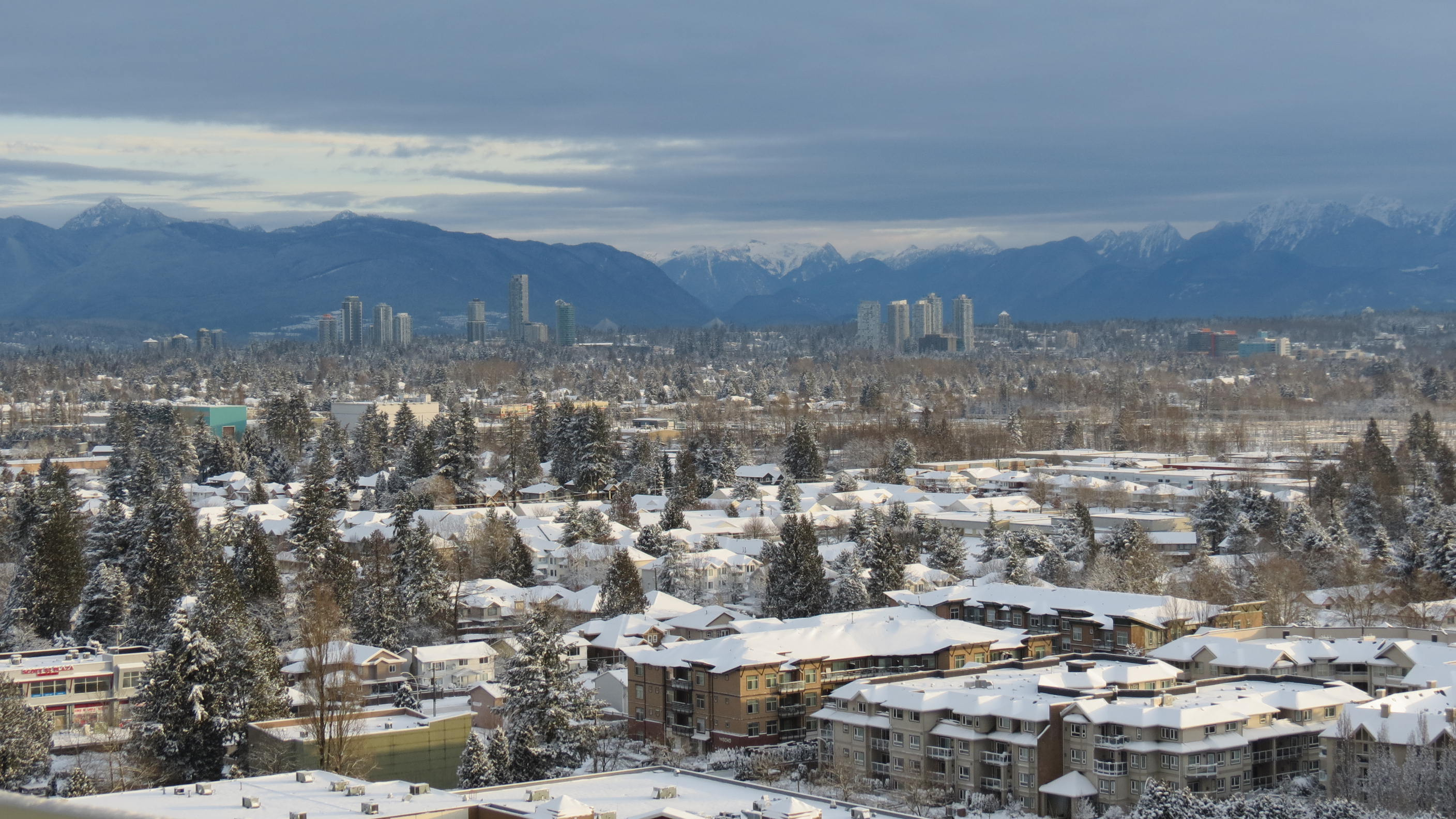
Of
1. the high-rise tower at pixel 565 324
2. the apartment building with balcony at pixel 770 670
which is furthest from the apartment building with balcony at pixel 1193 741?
the high-rise tower at pixel 565 324

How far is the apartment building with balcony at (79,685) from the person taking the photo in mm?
22453

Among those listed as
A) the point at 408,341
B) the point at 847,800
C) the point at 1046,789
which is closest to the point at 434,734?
the point at 847,800

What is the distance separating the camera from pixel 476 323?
16788 cm

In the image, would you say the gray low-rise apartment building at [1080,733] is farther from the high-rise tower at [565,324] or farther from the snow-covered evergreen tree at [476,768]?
the high-rise tower at [565,324]

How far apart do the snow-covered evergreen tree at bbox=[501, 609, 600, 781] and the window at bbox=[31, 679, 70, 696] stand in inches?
272

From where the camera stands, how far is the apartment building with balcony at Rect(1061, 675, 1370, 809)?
17.6 meters

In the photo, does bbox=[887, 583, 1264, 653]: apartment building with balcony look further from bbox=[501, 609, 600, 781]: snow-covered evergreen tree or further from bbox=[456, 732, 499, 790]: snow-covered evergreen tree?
bbox=[456, 732, 499, 790]: snow-covered evergreen tree

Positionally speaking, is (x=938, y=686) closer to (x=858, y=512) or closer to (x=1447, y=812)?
(x=1447, y=812)

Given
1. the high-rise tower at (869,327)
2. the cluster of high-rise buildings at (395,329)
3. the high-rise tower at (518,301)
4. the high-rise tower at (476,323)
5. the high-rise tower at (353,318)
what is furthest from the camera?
the high-rise tower at (518,301)

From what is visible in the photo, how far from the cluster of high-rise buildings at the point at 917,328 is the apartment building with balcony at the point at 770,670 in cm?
11979

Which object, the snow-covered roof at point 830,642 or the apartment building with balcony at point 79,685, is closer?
the snow-covered roof at point 830,642

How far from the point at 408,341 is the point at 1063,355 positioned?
62495 millimetres

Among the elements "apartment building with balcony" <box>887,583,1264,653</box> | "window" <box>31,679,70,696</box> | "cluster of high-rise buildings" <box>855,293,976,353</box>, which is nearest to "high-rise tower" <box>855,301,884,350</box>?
"cluster of high-rise buildings" <box>855,293,976,353</box>

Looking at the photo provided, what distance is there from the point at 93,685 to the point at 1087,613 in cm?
1496
